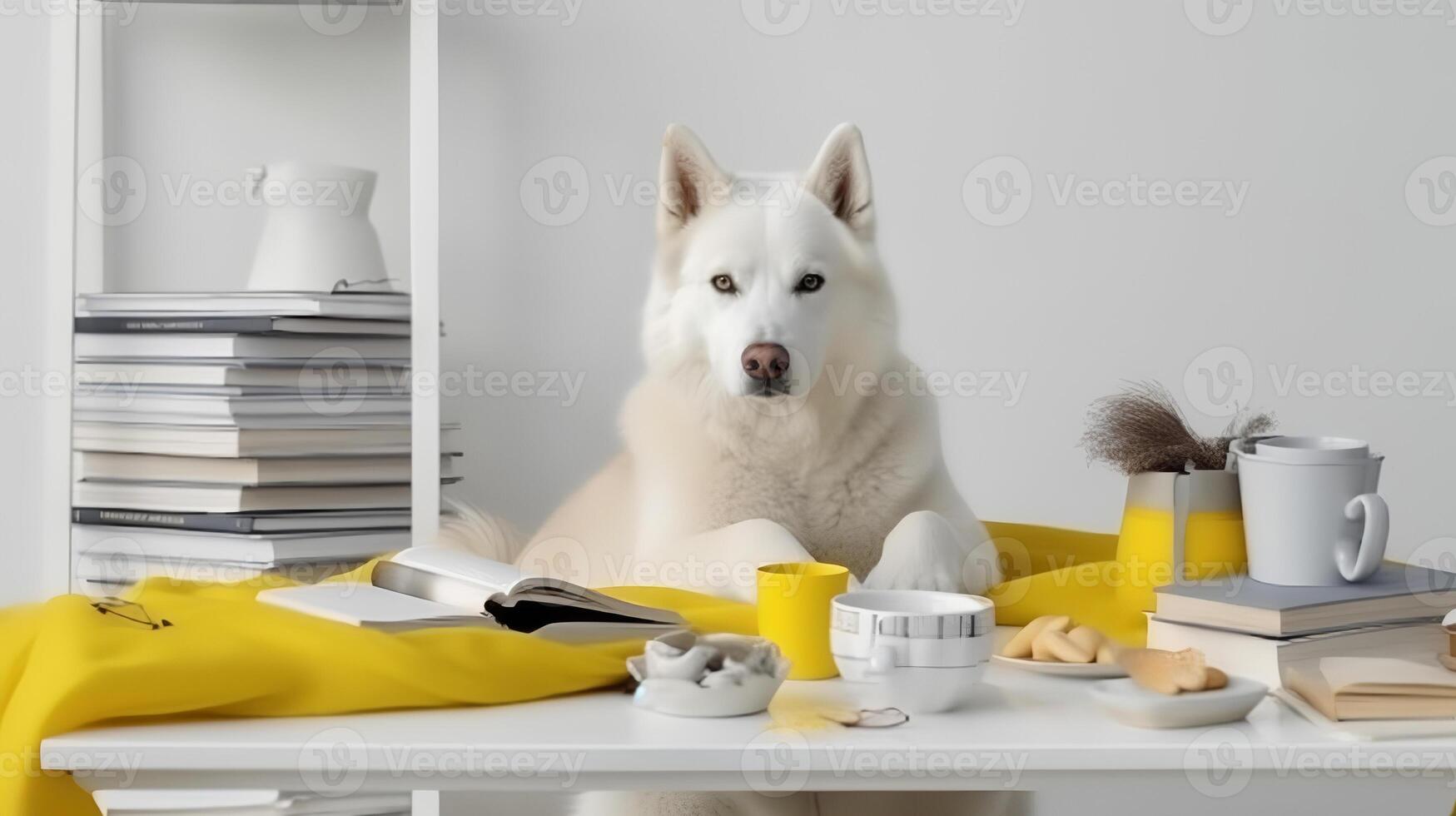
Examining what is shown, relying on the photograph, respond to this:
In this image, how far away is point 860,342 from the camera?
5.54ft

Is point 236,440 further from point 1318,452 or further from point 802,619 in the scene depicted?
point 1318,452

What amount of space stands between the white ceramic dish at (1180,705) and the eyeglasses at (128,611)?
27.6 inches

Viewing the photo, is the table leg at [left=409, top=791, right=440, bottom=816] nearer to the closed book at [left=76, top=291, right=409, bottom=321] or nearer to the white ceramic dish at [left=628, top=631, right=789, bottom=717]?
the closed book at [left=76, top=291, right=409, bottom=321]

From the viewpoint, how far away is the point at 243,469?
1740mm

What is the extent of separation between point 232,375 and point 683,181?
0.74 m

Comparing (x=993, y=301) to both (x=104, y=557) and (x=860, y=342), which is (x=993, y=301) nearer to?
(x=860, y=342)

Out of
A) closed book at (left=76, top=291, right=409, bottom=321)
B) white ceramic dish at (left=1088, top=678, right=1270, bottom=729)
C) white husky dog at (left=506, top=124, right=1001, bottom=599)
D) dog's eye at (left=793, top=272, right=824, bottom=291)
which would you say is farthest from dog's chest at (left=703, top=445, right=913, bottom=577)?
white ceramic dish at (left=1088, top=678, right=1270, bottom=729)

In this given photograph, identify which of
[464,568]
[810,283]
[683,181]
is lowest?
[464,568]

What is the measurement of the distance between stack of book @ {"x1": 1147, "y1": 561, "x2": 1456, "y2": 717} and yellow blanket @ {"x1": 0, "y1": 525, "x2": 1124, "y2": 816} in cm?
46

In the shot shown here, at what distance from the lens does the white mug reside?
3.16 feet

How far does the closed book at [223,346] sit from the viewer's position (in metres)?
1.75

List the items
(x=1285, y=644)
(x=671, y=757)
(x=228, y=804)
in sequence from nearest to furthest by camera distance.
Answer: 1. (x=671, y=757)
2. (x=1285, y=644)
3. (x=228, y=804)

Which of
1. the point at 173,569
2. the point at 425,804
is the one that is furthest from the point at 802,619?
the point at 173,569

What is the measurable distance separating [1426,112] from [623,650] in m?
1.96
